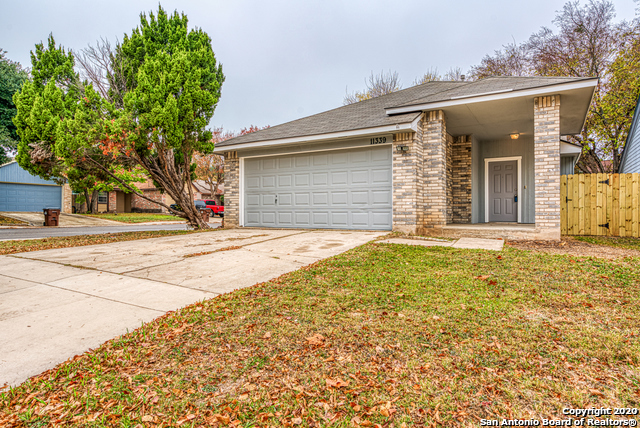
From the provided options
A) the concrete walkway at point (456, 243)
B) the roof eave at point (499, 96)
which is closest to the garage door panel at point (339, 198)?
the concrete walkway at point (456, 243)

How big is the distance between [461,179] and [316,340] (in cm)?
1002

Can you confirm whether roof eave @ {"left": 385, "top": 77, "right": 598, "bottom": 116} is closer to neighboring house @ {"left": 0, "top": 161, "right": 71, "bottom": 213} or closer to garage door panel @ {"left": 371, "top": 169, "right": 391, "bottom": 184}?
garage door panel @ {"left": 371, "top": 169, "right": 391, "bottom": 184}

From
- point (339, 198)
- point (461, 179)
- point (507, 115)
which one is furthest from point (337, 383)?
point (461, 179)

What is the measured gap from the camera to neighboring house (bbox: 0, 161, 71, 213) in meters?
19.8

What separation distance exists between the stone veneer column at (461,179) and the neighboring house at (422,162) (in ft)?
0.10

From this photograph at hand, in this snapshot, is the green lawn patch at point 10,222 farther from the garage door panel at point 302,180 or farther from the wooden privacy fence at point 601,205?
the wooden privacy fence at point 601,205

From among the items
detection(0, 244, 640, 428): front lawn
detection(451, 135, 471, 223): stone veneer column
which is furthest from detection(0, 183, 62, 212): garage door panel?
detection(451, 135, 471, 223): stone veneer column

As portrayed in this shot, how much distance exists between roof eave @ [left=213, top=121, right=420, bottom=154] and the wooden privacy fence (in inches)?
209

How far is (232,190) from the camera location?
36.6 ft

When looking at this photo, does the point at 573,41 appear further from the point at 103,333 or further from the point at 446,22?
the point at 103,333

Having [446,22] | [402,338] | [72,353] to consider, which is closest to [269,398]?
[402,338]

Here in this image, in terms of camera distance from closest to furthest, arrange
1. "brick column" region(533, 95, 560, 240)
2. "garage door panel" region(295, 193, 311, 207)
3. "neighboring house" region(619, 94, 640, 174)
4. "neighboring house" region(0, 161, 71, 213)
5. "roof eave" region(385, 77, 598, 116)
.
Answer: "roof eave" region(385, 77, 598, 116) → "brick column" region(533, 95, 560, 240) → "garage door panel" region(295, 193, 311, 207) → "neighboring house" region(619, 94, 640, 174) → "neighboring house" region(0, 161, 71, 213)

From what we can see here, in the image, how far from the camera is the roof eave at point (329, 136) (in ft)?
26.6

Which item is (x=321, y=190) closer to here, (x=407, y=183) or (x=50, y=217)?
(x=407, y=183)
